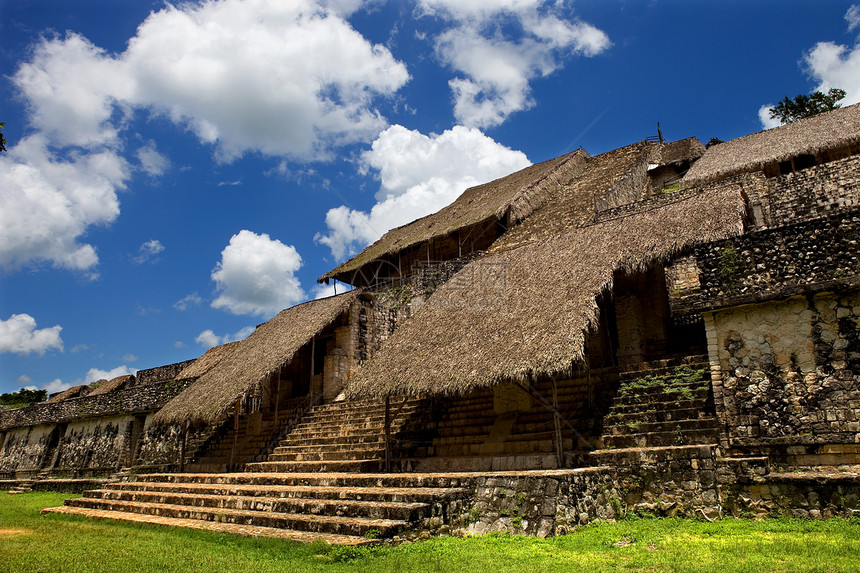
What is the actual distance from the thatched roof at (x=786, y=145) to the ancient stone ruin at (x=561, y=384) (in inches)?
3.4

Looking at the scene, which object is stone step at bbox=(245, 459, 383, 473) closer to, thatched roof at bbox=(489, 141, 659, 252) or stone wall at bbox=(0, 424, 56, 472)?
thatched roof at bbox=(489, 141, 659, 252)

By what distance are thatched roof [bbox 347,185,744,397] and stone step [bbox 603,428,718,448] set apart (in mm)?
1420

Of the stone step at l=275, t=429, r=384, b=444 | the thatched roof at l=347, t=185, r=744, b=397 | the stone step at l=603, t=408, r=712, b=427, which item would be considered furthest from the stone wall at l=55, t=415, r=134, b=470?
the stone step at l=603, t=408, r=712, b=427

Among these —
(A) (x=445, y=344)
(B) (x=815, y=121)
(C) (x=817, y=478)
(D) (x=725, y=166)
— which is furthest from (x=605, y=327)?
(B) (x=815, y=121)

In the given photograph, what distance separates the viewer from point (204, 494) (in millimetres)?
9609

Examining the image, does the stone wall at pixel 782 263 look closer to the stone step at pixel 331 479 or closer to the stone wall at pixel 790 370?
the stone wall at pixel 790 370

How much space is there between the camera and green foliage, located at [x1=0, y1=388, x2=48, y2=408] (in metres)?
37.1

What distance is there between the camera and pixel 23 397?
37.8 meters

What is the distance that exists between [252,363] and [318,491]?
6815 mm

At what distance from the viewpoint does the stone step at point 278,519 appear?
6.04m

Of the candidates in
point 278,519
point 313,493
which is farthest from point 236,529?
point 313,493

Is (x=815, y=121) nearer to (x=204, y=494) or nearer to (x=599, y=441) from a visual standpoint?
(x=599, y=441)

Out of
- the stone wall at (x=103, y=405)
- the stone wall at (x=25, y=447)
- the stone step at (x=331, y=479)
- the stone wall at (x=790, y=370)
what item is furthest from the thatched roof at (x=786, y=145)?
the stone wall at (x=25, y=447)

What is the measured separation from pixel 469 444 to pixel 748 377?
15.0 ft
